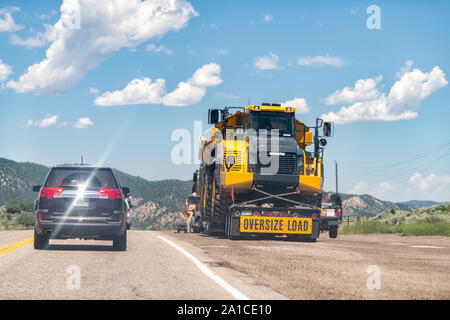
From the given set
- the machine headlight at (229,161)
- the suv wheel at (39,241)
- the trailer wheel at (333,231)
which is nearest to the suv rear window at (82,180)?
the suv wheel at (39,241)

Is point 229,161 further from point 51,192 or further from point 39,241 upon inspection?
point 51,192

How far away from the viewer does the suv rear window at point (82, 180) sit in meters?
15.5

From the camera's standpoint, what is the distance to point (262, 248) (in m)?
18.4

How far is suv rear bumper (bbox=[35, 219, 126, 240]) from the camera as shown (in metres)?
15.2

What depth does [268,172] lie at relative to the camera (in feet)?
70.2

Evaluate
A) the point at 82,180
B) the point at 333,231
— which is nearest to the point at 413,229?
the point at 333,231

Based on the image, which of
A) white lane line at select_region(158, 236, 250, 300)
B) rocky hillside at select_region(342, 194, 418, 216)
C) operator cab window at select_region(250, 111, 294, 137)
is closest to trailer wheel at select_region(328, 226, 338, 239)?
operator cab window at select_region(250, 111, 294, 137)

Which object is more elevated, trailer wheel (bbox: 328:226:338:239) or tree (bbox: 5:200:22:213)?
tree (bbox: 5:200:22:213)

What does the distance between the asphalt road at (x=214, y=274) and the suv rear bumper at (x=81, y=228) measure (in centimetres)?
44

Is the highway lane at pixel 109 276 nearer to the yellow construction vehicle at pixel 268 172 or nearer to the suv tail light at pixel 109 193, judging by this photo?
the suv tail light at pixel 109 193

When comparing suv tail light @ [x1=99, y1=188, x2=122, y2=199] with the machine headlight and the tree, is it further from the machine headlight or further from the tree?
the tree

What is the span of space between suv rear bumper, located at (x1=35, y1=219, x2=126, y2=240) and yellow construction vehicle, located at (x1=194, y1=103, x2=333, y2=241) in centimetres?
644
